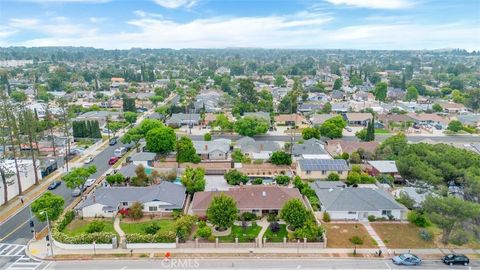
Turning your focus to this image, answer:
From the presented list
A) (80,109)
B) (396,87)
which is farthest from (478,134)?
(80,109)

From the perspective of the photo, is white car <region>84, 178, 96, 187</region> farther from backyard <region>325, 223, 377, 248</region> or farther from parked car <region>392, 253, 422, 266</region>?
parked car <region>392, 253, 422, 266</region>

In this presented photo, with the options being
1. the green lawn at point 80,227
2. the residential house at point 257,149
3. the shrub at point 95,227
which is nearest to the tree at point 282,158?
the residential house at point 257,149

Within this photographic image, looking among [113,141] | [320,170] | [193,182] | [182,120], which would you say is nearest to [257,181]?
[193,182]

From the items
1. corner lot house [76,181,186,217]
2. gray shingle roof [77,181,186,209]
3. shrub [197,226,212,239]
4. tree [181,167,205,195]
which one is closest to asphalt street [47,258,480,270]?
shrub [197,226,212,239]

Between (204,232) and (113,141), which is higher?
(113,141)

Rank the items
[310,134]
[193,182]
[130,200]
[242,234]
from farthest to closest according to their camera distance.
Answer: [310,134] < [193,182] < [130,200] < [242,234]

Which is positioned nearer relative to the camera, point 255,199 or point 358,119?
point 255,199

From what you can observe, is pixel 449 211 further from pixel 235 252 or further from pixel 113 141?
pixel 113 141

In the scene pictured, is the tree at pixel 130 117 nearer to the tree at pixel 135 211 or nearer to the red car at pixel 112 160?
the red car at pixel 112 160
